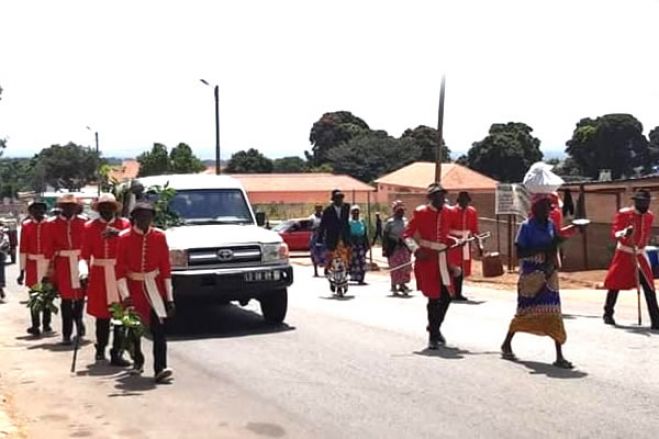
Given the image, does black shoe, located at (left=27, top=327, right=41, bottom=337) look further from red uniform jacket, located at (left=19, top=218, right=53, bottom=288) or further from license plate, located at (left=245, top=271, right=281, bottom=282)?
license plate, located at (left=245, top=271, right=281, bottom=282)

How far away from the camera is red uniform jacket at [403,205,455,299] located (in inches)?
450

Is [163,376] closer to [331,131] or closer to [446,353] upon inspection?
[446,353]

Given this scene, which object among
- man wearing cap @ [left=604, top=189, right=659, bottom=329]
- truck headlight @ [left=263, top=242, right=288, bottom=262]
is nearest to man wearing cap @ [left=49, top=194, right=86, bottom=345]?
truck headlight @ [left=263, top=242, right=288, bottom=262]

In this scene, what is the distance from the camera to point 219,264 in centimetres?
1326

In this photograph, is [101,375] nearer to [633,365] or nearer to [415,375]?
[415,375]

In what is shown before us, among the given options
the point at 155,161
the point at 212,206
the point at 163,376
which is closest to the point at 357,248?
the point at 212,206

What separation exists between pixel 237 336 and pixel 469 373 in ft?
13.9

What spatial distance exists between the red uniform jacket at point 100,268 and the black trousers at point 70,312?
4.79 ft

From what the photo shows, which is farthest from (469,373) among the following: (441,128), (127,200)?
(441,128)

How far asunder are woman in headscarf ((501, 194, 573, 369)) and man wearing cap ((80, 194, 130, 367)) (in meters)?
4.36

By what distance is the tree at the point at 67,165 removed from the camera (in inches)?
3819

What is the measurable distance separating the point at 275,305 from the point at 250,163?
9180 cm

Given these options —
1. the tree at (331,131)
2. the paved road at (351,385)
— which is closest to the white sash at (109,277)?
the paved road at (351,385)

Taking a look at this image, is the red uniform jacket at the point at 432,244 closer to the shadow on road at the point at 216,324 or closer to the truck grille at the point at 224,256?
the truck grille at the point at 224,256
